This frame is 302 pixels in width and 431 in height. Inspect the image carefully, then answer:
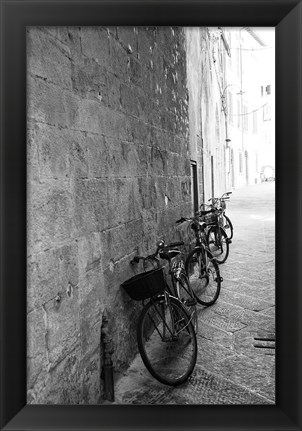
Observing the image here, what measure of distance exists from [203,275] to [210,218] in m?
0.93

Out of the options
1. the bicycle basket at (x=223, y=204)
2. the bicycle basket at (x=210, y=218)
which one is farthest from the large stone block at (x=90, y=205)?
the bicycle basket at (x=210, y=218)

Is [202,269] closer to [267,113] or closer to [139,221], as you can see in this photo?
[139,221]

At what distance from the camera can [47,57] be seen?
2.00 m

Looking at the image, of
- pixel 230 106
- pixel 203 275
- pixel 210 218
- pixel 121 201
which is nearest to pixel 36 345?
pixel 121 201

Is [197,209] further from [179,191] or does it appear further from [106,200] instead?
[106,200]

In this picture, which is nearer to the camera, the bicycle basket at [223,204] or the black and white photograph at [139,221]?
the black and white photograph at [139,221]

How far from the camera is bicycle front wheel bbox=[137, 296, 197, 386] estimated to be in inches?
114

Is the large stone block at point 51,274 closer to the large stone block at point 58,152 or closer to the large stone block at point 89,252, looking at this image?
the large stone block at point 89,252

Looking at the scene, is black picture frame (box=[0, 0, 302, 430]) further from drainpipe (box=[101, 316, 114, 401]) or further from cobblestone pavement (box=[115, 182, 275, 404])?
drainpipe (box=[101, 316, 114, 401])

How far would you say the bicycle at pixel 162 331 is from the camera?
290 cm

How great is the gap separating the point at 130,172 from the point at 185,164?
207cm

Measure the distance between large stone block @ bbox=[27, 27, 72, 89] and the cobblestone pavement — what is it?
991 millimetres

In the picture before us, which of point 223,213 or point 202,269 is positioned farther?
point 223,213
